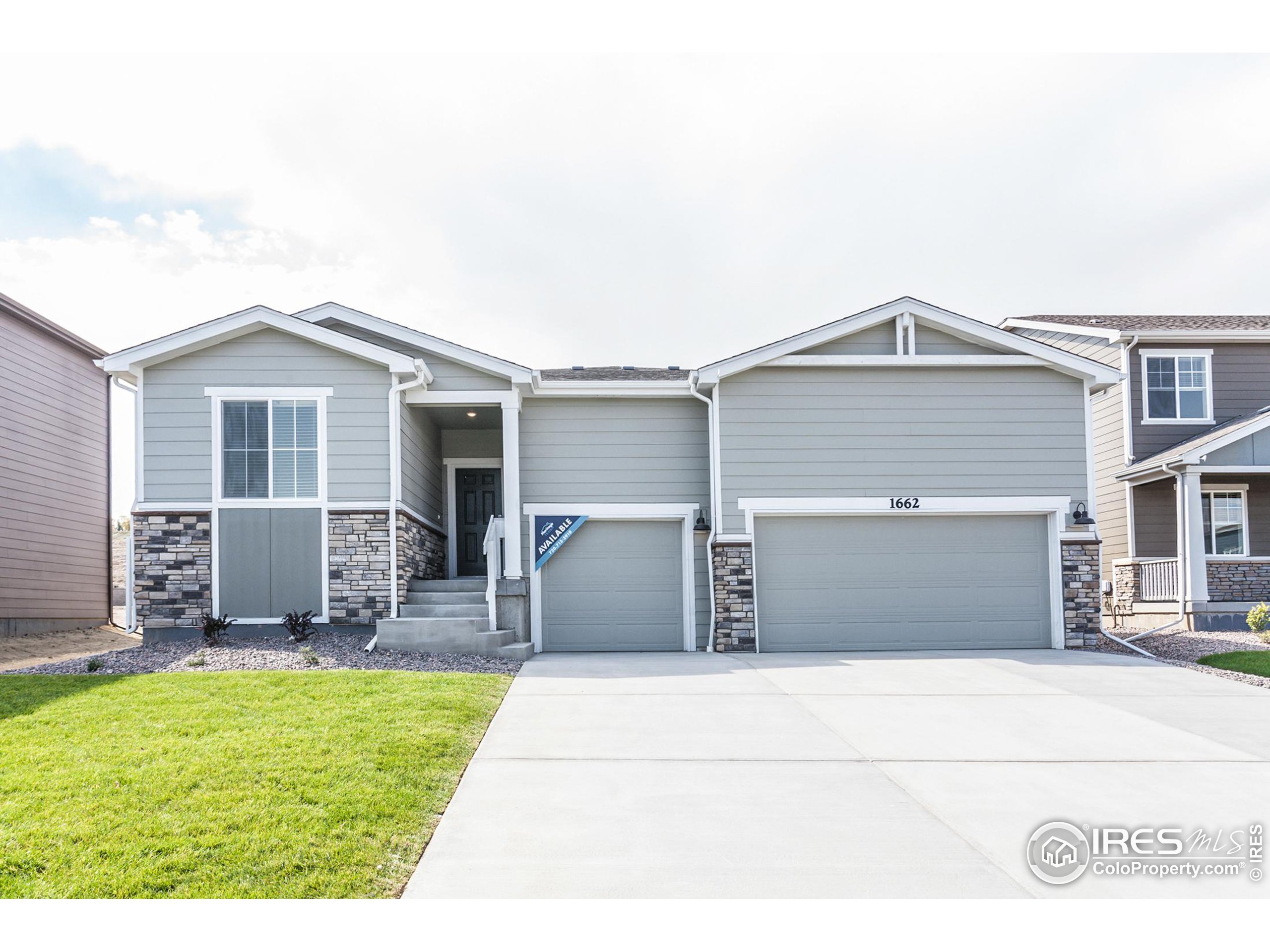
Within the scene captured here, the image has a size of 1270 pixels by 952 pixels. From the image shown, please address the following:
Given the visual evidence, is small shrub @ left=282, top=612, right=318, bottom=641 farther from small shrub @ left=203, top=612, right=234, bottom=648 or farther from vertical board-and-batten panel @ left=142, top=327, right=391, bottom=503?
vertical board-and-batten panel @ left=142, top=327, right=391, bottom=503

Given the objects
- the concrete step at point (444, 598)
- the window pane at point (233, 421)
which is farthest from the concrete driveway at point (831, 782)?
the window pane at point (233, 421)

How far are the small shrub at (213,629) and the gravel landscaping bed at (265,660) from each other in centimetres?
9

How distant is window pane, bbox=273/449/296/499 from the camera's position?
1172 centimetres

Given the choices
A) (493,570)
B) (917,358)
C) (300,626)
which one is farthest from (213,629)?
(917,358)

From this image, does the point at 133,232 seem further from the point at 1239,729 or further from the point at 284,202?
the point at 1239,729

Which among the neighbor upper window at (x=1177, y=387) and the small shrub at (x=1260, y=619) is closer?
the small shrub at (x=1260, y=619)

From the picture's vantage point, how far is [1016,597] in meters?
12.9

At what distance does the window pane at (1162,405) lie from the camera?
1702cm

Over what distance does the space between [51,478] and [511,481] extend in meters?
8.45

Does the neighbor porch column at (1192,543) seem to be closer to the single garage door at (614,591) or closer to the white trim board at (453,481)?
the single garage door at (614,591)

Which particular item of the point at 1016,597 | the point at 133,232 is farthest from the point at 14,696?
the point at 1016,597

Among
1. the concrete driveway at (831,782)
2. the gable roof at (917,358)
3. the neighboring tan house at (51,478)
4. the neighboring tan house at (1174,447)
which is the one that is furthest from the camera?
the neighboring tan house at (1174,447)

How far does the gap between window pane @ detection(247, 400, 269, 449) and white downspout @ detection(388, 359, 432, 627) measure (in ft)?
5.27

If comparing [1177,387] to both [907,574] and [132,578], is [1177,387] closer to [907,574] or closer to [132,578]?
[907,574]
